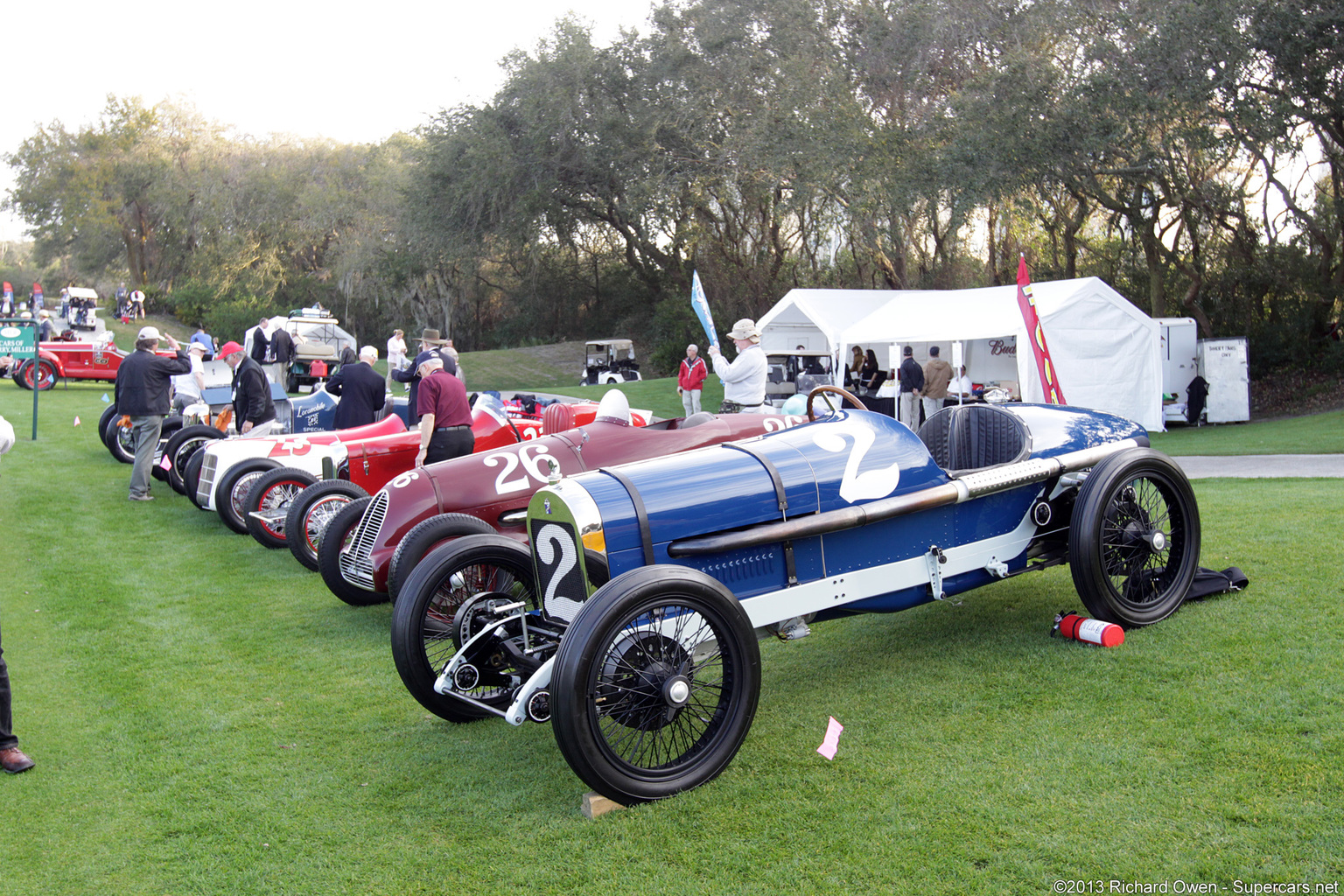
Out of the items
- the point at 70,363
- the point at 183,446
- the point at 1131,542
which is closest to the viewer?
the point at 1131,542

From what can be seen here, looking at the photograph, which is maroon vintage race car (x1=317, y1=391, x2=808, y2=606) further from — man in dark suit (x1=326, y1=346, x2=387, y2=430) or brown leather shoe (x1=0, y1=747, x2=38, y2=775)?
man in dark suit (x1=326, y1=346, x2=387, y2=430)

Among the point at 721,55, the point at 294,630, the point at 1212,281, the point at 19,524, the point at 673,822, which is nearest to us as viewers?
the point at 673,822

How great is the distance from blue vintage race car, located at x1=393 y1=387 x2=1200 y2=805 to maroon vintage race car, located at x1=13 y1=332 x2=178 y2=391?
2105 centimetres

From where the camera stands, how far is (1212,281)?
2352cm

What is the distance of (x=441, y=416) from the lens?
7.36 meters

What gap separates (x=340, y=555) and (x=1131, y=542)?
472 centimetres

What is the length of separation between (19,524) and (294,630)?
513cm

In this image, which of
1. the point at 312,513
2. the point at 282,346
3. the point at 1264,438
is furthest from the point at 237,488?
the point at 1264,438

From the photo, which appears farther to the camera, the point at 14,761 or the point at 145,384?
the point at 145,384

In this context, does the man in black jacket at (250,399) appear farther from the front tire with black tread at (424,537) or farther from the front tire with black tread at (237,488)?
the front tire with black tread at (424,537)

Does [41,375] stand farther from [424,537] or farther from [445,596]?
[445,596]

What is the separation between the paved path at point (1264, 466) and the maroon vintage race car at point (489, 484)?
6.55 metres

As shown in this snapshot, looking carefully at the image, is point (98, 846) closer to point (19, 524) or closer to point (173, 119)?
point (19, 524)

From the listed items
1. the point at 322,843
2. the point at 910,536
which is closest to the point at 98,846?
the point at 322,843
